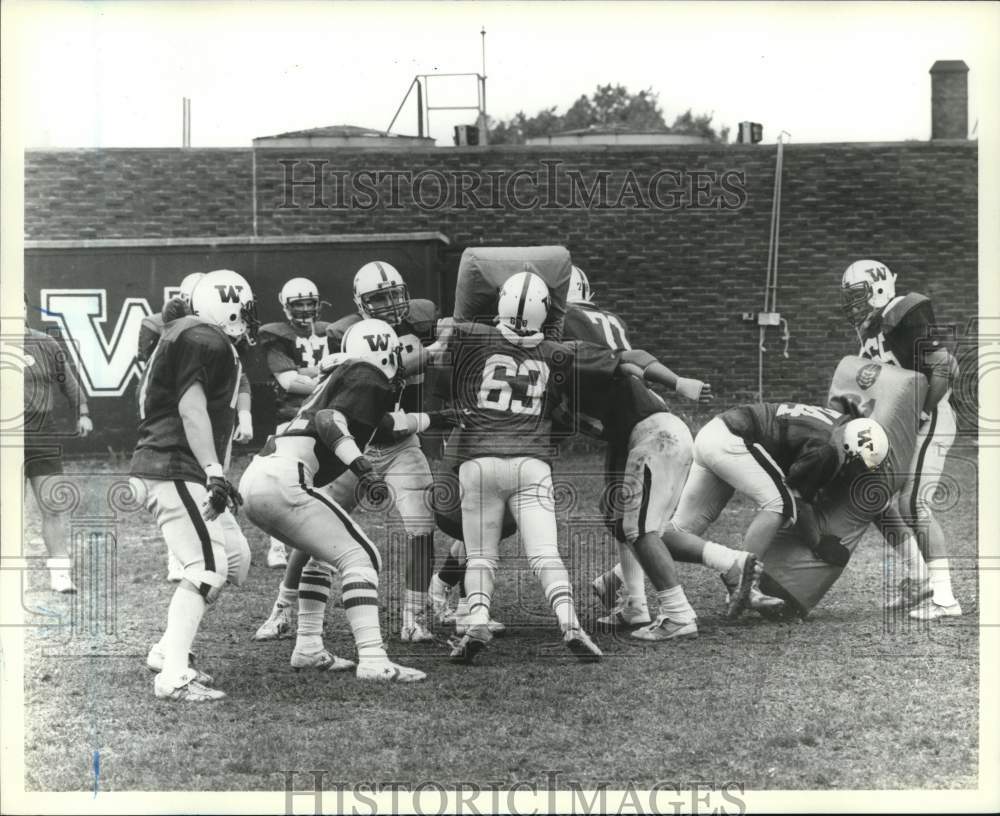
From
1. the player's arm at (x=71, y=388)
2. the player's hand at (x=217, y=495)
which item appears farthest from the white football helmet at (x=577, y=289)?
the player's arm at (x=71, y=388)

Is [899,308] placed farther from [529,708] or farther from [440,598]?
[529,708]

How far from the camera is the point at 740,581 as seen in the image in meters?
6.53

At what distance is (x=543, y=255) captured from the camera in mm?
6711

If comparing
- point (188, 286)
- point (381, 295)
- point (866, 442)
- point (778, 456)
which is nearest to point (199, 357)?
point (381, 295)

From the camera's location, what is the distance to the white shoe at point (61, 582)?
697 centimetres

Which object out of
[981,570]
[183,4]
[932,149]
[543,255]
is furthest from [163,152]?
[981,570]

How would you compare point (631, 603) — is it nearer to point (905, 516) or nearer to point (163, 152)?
point (905, 516)

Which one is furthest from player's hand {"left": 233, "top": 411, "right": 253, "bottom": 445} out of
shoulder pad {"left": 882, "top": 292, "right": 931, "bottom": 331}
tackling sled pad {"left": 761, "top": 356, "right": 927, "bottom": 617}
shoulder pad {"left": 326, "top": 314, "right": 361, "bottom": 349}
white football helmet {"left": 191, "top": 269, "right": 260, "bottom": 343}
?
shoulder pad {"left": 882, "top": 292, "right": 931, "bottom": 331}

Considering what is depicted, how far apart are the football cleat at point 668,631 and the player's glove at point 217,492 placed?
2.16 m

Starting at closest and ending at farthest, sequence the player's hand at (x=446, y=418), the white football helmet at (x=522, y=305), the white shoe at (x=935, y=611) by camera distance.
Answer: the white football helmet at (x=522, y=305), the player's hand at (x=446, y=418), the white shoe at (x=935, y=611)

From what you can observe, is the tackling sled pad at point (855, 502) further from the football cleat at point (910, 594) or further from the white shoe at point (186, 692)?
the white shoe at point (186, 692)

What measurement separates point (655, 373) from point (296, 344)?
220cm

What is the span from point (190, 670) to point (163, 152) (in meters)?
5.31

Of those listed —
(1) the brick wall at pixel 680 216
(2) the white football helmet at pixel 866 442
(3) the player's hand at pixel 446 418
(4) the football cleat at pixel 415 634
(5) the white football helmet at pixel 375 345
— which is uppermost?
(1) the brick wall at pixel 680 216
